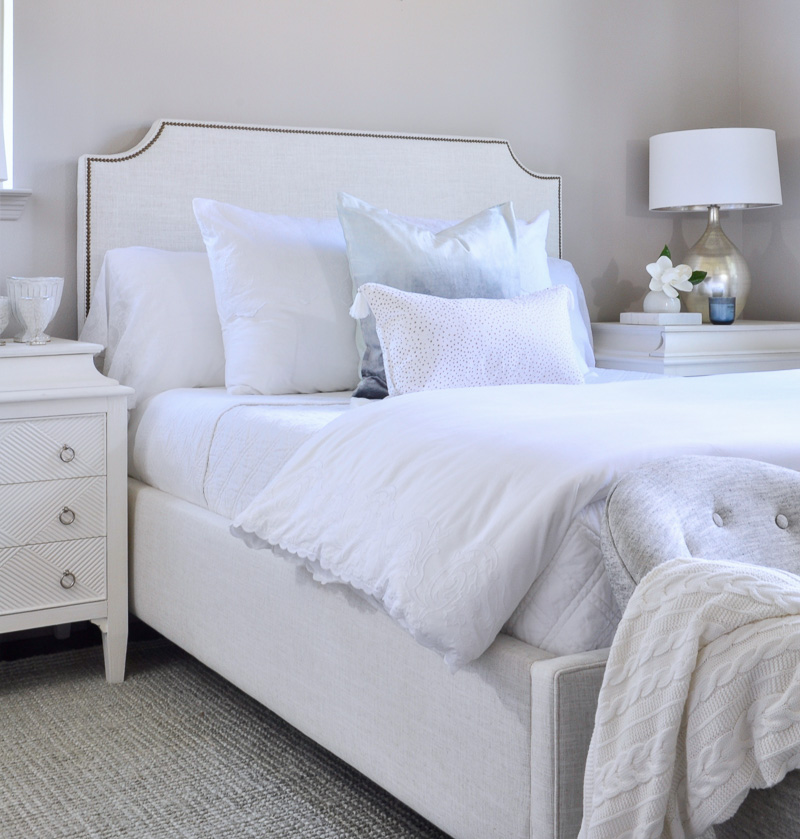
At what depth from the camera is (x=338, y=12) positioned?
2.88 meters

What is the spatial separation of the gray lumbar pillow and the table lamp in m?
2.06

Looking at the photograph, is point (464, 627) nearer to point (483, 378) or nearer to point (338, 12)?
point (483, 378)

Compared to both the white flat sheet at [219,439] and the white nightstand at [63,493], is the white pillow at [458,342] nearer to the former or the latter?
the white flat sheet at [219,439]

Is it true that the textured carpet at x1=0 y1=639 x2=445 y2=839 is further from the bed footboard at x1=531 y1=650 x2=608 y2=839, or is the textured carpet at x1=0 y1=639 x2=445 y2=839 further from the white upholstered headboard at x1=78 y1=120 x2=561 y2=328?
the white upholstered headboard at x1=78 y1=120 x2=561 y2=328

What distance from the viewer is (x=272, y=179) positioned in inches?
108

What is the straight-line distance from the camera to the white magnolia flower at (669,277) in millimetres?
3090

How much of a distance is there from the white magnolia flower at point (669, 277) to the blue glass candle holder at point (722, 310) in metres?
0.09

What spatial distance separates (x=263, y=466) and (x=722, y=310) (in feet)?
5.70

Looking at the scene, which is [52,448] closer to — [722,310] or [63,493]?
[63,493]

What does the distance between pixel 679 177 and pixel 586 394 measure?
1.67 m

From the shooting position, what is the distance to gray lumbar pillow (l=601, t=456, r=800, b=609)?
1131 mm

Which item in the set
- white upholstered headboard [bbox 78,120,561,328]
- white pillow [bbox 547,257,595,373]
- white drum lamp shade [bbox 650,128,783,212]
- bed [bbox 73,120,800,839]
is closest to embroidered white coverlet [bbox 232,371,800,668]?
bed [bbox 73,120,800,839]

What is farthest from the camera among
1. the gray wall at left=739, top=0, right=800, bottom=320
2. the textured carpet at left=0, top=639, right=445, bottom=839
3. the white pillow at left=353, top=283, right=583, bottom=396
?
the gray wall at left=739, top=0, right=800, bottom=320

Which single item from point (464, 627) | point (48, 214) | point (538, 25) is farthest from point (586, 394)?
point (538, 25)
